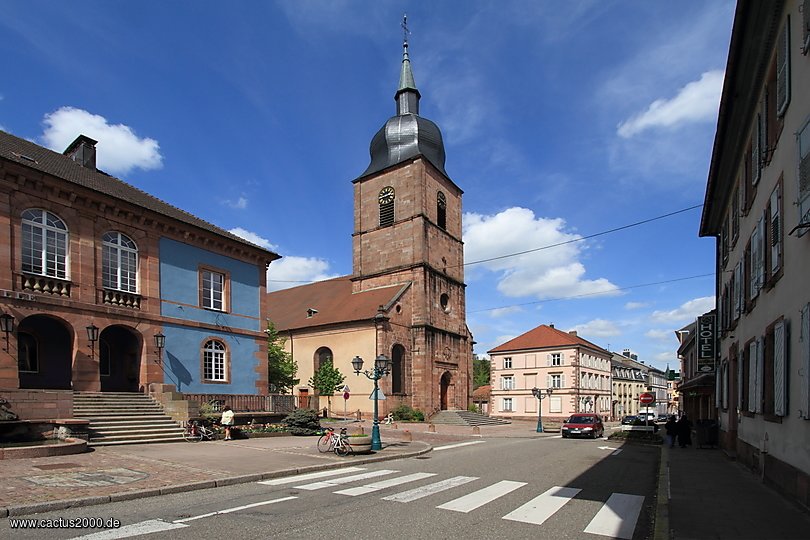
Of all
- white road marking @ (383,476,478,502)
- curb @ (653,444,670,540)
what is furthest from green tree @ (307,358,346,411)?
→ curb @ (653,444,670,540)

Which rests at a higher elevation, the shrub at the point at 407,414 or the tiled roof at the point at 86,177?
the tiled roof at the point at 86,177

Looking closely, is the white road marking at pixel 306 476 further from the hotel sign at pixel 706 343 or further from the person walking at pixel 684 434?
the hotel sign at pixel 706 343

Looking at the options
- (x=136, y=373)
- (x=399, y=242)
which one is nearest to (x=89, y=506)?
(x=136, y=373)

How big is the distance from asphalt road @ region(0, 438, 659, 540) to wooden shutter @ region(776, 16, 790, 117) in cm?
703

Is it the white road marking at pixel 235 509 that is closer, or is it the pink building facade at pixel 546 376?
the white road marking at pixel 235 509

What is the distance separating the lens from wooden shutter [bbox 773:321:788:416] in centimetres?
890

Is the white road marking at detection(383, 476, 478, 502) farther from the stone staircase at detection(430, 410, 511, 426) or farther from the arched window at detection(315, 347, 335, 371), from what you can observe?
the arched window at detection(315, 347, 335, 371)

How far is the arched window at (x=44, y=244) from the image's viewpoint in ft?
57.1

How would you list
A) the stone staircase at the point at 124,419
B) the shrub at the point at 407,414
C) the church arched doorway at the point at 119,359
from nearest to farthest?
the stone staircase at the point at 124,419
the church arched doorway at the point at 119,359
the shrub at the point at 407,414

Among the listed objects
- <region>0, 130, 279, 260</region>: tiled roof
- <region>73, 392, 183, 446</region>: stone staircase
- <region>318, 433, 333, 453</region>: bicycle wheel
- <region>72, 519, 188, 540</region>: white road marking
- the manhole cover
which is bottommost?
<region>318, 433, 333, 453</region>: bicycle wheel

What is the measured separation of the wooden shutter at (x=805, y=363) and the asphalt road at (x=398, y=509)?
2.73 m

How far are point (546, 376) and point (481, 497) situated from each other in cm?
4812

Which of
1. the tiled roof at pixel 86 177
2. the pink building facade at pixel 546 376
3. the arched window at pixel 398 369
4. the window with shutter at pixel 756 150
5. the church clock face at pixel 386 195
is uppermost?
the church clock face at pixel 386 195

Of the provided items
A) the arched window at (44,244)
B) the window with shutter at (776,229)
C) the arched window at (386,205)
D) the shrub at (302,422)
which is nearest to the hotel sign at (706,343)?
the window with shutter at (776,229)
